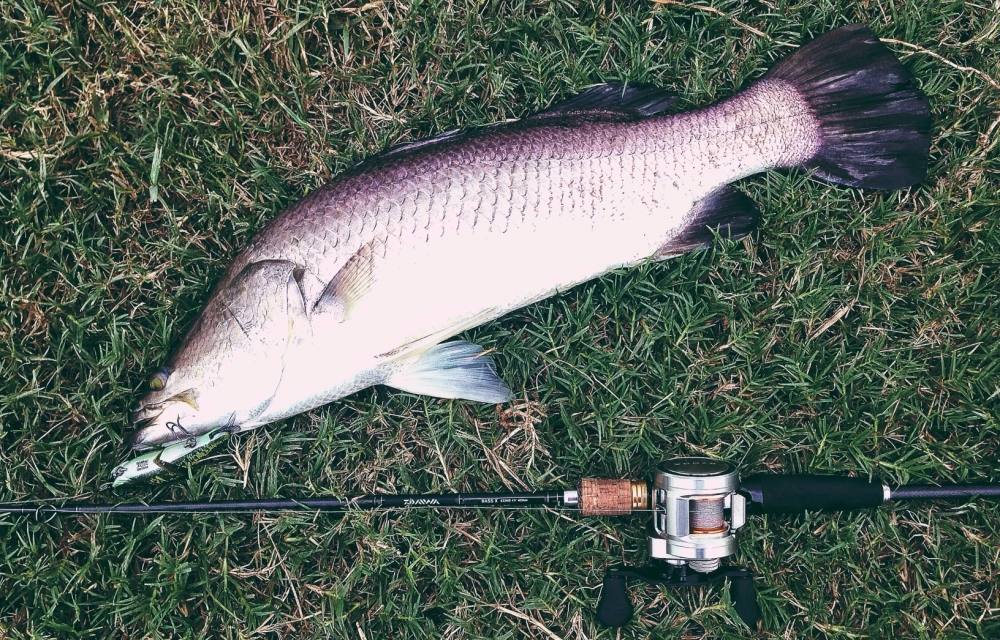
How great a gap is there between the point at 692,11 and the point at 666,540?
2.11 meters

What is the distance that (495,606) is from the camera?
296cm

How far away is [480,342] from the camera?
300 cm

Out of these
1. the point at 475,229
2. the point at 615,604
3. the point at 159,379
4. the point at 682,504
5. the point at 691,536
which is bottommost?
the point at 615,604

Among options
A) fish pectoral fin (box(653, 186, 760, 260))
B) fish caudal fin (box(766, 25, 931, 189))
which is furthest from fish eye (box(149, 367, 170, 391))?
fish caudal fin (box(766, 25, 931, 189))

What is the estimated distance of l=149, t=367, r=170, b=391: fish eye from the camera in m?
2.71

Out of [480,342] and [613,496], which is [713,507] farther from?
[480,342]

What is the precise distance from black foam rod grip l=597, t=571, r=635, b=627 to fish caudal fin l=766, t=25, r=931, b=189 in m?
1.79

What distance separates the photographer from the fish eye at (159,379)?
8.89ft

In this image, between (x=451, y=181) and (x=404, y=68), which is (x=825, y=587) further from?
(x=404, y=68)

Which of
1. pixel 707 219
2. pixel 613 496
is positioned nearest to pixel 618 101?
pixel 707 219

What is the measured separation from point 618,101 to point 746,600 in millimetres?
1926

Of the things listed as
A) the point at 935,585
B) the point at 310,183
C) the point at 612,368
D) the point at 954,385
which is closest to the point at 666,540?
the point at 612,368

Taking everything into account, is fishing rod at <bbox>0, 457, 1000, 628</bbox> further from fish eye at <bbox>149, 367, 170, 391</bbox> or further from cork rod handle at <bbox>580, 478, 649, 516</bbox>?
fish eye at <bbox>149, 367, 170, 391</bbox>

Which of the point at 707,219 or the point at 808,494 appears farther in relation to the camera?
the point at 707,219
